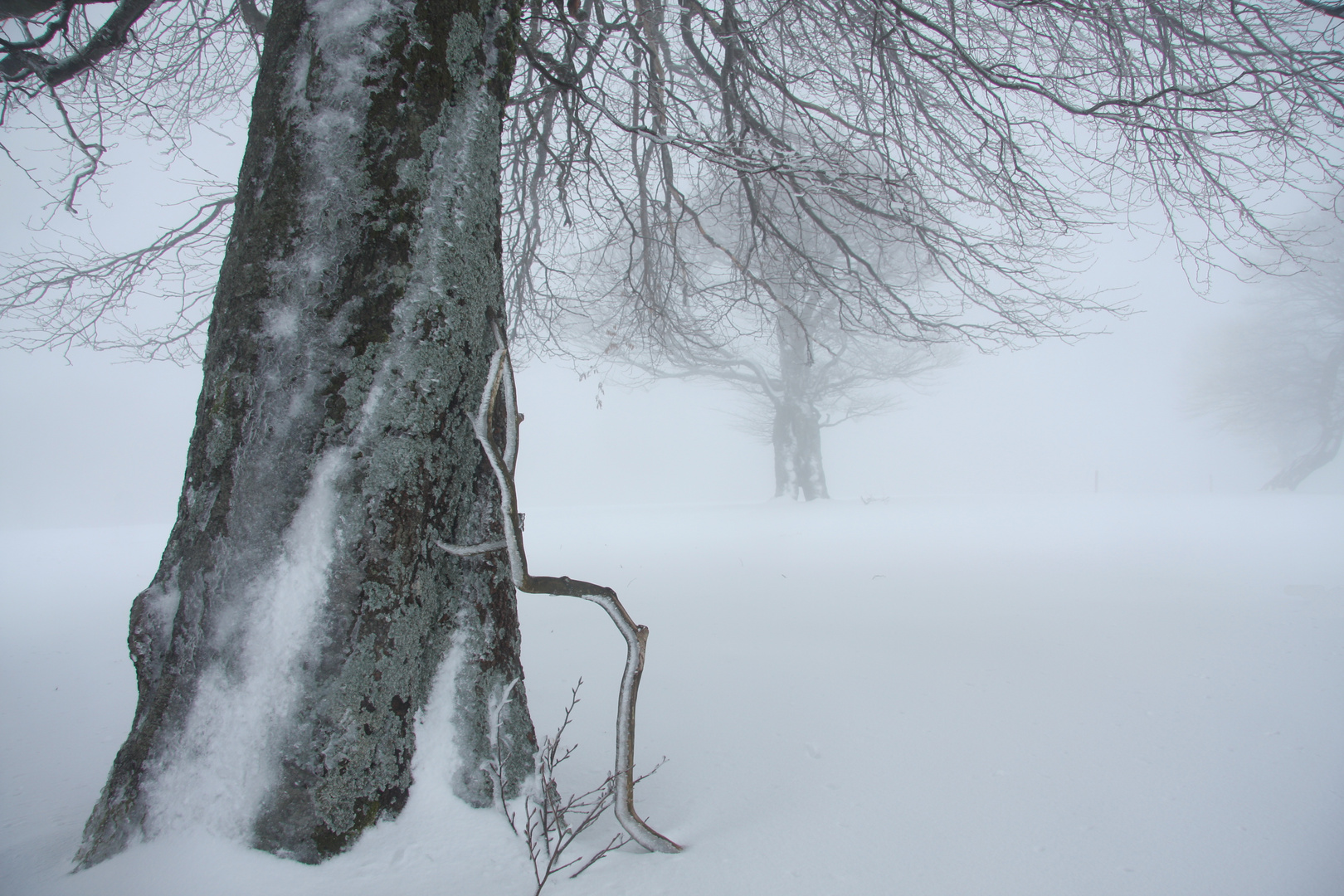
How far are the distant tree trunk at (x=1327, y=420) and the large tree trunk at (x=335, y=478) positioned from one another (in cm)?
1959

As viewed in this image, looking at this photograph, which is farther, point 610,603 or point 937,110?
point 937,110

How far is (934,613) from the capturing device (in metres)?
3.07

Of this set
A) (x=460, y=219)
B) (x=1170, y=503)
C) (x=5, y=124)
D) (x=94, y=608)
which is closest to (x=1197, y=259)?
(x=460, y=219)

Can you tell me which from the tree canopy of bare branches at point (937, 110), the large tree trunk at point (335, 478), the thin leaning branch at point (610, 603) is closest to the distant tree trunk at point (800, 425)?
the tree canopy of bare branches at point (937, 110)

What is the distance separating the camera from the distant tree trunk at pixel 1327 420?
13.6 m

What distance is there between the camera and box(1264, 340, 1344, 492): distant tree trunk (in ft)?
44.5

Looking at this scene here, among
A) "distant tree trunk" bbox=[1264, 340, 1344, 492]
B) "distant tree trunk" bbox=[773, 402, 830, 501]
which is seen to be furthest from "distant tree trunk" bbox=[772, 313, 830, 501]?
"distant tree trunk" bbox=[1264, 340, 1344, 492]

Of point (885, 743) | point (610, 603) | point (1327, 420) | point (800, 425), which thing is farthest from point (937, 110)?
point (1327, 420)

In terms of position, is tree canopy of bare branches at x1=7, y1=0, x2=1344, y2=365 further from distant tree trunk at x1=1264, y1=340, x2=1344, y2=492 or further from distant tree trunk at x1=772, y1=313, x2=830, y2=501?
distant tree trunk at x1=1264, y1=340, x2=1344, y2=492

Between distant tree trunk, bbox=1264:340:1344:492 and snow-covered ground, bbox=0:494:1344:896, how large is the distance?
14.3 meters

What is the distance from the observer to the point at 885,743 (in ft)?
5.20

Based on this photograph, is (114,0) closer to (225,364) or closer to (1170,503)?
(225,364)

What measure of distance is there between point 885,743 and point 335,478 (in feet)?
4.82

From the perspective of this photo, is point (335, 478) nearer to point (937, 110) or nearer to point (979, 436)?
point (937, 110)
